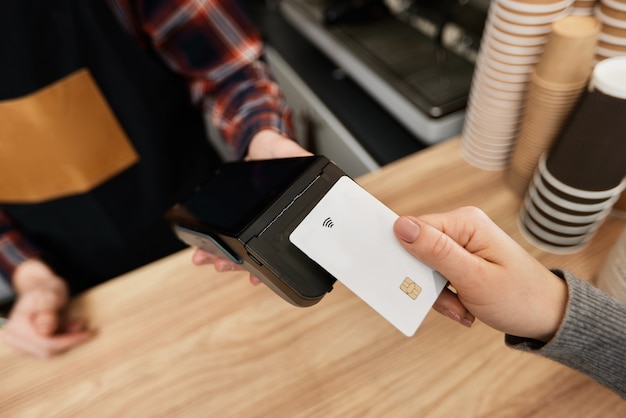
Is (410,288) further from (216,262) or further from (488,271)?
(216,262)

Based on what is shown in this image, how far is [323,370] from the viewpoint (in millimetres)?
518

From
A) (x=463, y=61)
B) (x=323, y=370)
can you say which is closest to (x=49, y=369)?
(x=323, y=370)

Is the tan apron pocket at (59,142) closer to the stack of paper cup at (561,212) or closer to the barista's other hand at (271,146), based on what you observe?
the barista's other hand at (271,146)

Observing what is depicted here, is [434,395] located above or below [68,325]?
below

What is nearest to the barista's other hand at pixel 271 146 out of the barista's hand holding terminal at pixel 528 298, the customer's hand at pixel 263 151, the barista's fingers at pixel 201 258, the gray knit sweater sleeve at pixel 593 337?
the customer's hand at pixel 263 151

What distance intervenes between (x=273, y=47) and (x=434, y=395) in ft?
3.42

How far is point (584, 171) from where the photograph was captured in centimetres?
51

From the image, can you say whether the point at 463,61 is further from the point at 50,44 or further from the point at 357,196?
the point at 50,44

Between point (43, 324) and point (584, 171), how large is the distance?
28.0 inches

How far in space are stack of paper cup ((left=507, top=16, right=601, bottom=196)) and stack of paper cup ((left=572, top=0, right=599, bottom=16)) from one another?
0.04 m

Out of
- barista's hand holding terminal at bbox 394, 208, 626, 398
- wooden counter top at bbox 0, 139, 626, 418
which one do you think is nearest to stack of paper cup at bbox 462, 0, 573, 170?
wooden counter top at bbox 0, 139, 626, 418

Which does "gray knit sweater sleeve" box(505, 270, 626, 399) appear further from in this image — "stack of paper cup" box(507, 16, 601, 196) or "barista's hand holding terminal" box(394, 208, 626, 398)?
"stack of paper cup" box(507, 16, 601, 196)

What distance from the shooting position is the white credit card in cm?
41

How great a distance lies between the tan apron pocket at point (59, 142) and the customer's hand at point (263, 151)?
0.24m
